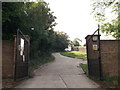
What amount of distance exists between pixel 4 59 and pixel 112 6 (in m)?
7.00

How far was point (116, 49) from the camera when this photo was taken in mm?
7270

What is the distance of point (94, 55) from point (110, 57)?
0.96 m

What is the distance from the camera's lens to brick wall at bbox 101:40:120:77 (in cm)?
710

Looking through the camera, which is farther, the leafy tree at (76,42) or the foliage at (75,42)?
the leafy tree at (76,42)

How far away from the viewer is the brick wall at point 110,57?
7.10 m

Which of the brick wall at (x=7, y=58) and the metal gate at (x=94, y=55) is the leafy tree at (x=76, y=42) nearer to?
the metal gate at (x=94, y=55)

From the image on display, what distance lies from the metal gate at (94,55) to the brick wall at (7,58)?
15.4 ft

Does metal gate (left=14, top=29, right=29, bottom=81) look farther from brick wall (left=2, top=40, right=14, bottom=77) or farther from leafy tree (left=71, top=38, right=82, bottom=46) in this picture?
leafy tree (left=71, top=38, right=82, bottom=46)

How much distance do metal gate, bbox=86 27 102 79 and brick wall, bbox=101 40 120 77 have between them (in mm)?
407

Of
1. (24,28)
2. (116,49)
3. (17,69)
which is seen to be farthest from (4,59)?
(116,49)

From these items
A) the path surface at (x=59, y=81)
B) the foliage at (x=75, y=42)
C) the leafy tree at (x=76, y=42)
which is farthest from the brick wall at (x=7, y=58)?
the leafy tree at (x=76, y=42)

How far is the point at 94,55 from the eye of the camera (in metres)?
7.75

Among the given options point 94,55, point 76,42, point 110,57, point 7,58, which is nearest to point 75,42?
point 76,42

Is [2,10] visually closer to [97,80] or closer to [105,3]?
[105,3]
